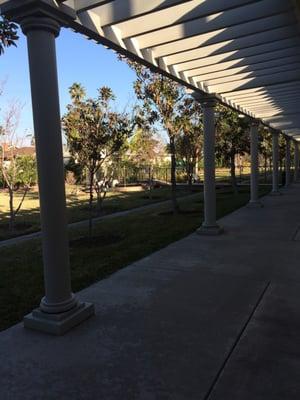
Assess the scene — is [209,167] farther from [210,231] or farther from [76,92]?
[76,92]

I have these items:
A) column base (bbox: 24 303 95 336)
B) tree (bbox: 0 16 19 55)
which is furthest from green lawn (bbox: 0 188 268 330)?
tree (bbox: 0 16 19 55)

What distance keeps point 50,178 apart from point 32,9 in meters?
1.55

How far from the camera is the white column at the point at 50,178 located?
Result: 3.88 m

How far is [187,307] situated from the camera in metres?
4.52

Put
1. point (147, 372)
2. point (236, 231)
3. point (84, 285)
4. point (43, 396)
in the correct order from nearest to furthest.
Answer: point (43, 396) → point (147, 372) → point (84, 285) → point (236, 231)

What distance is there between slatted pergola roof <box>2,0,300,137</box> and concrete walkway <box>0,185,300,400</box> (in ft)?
10.3

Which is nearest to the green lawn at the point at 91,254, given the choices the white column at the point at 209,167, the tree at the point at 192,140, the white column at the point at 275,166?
the white column at the point at 209,167

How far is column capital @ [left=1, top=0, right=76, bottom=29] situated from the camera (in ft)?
12.2

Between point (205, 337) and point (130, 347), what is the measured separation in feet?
2.27

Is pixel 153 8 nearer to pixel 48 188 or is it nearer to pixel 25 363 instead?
pixel 48 188

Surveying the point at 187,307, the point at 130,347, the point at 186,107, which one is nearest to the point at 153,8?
the point at 187,307

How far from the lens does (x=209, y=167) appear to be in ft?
29.5

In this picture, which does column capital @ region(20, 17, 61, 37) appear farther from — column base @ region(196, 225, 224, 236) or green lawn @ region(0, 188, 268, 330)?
column base @ region(196, 225, 224, 236)

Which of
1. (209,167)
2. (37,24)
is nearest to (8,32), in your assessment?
(37,24)
